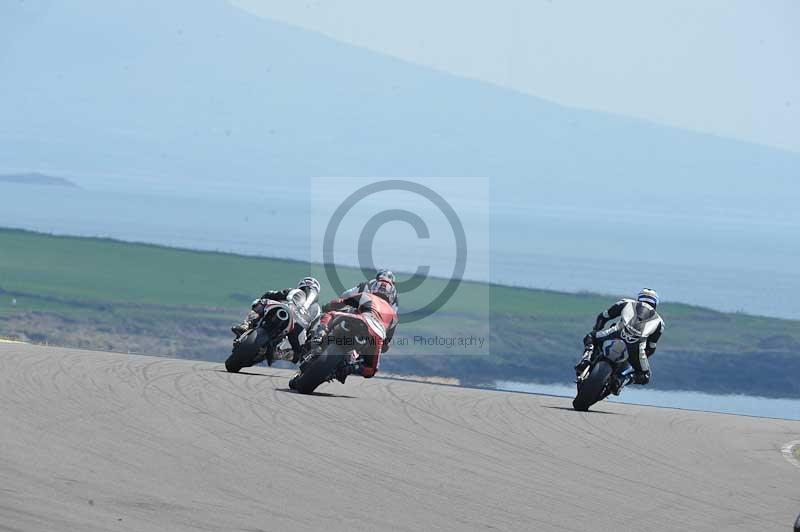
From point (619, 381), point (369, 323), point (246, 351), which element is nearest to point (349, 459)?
point (369, 323)


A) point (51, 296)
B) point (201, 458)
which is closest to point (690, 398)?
point (51, 296)

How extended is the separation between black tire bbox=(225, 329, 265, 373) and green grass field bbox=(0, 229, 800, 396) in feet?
260

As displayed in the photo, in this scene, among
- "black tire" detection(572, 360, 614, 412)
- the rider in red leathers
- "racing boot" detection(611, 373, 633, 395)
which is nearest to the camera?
the rider in red leathers

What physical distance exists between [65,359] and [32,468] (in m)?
8.69

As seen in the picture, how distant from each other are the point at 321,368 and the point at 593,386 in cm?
366

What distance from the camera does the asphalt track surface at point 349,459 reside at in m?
10.1

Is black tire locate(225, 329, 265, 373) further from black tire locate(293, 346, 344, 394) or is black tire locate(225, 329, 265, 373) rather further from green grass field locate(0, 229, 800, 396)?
green grass field locate(0, 229, 800, 396)

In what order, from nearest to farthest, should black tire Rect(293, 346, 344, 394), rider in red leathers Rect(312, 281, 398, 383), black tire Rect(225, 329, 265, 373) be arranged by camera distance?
1. black tire Rect(293, 346, 344, 394)
2. rider in red leathers Rect(312, 281, 398, 383)
3. black tire Rect(225, 329, 265, 373)

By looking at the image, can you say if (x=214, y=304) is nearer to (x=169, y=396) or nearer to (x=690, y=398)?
(x=690, y=398)

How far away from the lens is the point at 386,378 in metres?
20.8

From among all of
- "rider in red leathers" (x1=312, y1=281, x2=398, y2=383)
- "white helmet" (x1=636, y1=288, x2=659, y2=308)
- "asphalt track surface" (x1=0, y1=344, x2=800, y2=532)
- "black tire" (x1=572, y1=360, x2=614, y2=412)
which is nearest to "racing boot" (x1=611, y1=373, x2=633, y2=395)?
"black tire" (x1=572, y1=360, x2=614, y2=412)

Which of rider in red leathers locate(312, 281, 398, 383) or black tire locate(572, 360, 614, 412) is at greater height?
rider in red leathers locate(312, 281, 398, 383)

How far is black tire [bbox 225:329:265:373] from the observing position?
18922 millimetres

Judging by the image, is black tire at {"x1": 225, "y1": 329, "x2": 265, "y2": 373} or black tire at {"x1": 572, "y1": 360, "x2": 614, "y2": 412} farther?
black tire at {"x1": 225, "y1": 329, "x2": 265, "y2": 373}
